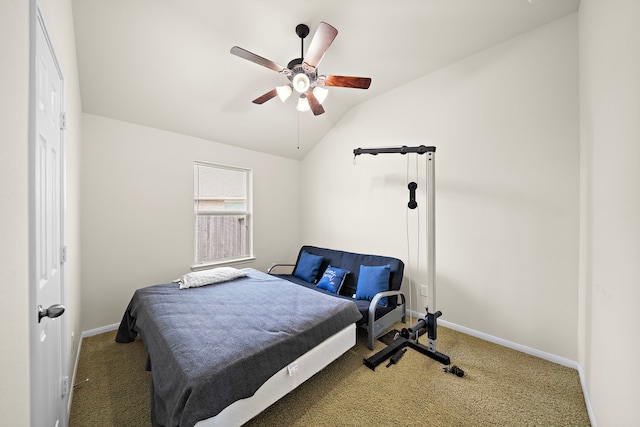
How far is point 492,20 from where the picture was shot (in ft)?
7.41

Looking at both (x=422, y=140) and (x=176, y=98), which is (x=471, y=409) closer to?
(x=422, y=140)

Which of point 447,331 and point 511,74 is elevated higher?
point 511,74

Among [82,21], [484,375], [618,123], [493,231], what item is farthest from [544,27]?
[82,21]

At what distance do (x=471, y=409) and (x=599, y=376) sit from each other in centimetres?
79

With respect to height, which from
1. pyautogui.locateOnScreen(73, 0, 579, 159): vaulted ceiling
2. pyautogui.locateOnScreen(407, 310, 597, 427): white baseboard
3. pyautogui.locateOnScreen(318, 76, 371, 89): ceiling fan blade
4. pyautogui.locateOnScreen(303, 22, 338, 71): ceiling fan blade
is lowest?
pyautogui.locateOnScreen(407, 310, 597, 427): white baseboard

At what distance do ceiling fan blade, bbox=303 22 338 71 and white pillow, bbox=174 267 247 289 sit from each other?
2.43 meters

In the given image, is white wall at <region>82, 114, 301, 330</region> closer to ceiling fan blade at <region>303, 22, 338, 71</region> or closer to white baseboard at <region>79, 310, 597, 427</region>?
white baseboard at <region>79, 310, 597, 427</region>

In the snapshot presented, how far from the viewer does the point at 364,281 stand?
118 inches

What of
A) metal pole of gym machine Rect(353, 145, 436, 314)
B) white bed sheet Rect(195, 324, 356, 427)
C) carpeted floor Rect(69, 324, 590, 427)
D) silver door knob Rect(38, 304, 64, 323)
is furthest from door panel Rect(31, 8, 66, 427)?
metal pole of gym machine Rect(353, 145, 436, 314)

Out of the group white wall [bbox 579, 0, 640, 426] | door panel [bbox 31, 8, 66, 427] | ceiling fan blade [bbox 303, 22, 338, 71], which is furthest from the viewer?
ceiling fan blade [bbox 303, 22, 338, 71]

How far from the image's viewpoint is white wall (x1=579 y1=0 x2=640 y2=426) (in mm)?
1058

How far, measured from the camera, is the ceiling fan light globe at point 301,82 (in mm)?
2152

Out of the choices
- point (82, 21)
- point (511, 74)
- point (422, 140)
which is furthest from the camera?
point (422, 140)
